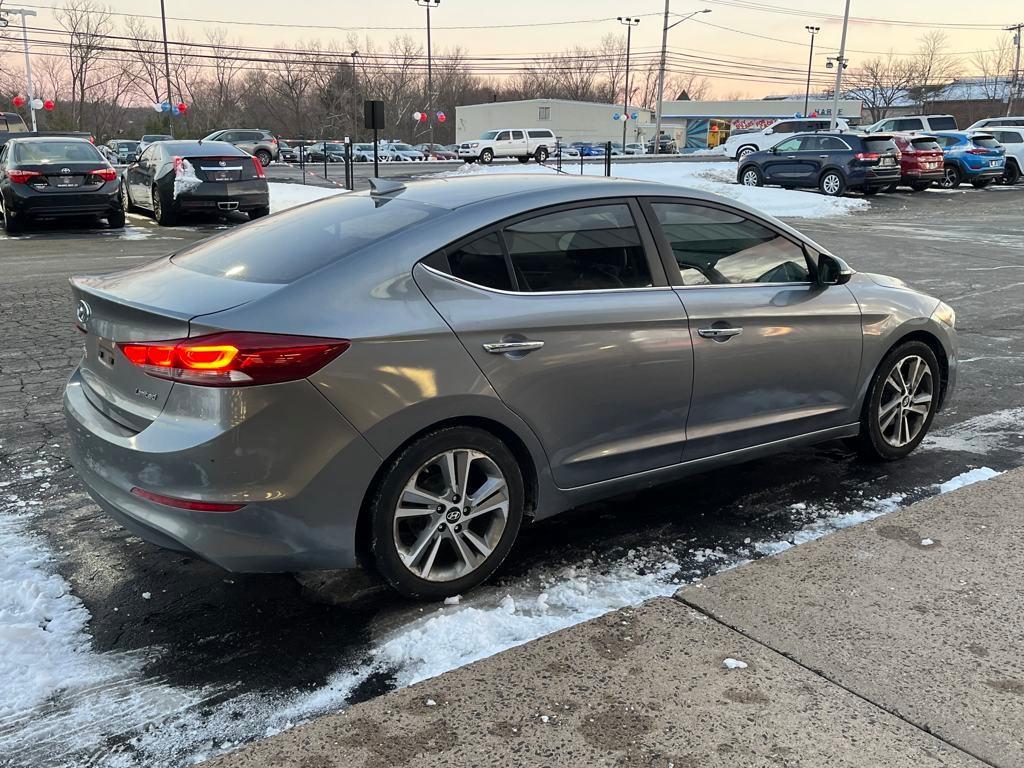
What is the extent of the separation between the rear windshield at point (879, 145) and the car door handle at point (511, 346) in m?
24.8

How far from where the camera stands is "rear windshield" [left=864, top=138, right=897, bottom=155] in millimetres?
25281

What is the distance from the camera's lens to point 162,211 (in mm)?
16391

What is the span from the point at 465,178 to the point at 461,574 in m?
1.92

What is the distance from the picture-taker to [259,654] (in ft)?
10.1

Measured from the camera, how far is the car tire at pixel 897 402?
15.8 feet

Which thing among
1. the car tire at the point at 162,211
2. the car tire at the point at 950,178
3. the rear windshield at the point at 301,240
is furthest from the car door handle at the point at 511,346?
the car tire at the point at 950,178

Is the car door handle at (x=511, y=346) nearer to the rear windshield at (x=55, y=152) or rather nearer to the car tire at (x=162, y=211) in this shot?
the rear windshield at (x=55, y=152)

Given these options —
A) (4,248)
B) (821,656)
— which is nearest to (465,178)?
(821,656)

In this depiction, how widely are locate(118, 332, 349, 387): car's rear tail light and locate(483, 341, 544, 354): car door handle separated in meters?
0.61

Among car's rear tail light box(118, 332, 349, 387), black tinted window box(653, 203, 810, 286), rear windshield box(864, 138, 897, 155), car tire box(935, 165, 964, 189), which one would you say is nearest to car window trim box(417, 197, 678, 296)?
black tinted window box(653, 203, 810, 286)

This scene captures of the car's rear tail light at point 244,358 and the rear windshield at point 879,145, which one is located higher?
the rear windshield at point 879,145

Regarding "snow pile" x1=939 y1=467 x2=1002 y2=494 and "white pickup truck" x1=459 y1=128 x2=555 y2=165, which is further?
"white pickup truck" x1=459 y1=128 x2=555 y2=165

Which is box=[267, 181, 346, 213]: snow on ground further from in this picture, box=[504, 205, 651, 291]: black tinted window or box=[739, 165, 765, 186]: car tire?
box=[504, 205, 651, 291]: black tinted window

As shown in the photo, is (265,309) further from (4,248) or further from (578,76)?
(578,76)
